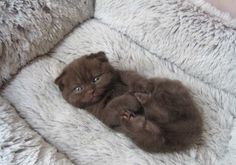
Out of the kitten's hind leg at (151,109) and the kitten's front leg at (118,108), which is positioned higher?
the kitten's hind leg at (151,109)

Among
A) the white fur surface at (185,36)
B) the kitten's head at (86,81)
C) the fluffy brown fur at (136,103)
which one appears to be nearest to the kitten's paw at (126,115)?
the fluffy brown fur at (136,103)

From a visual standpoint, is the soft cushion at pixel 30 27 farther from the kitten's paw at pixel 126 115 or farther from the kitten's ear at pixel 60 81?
the kitten's paw at pixel 126 115

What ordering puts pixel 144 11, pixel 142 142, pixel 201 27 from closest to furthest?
1. pixel 142 142
2. pixel 201 27
3. pixel 144 11

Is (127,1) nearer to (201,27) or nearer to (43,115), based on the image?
(201,27)

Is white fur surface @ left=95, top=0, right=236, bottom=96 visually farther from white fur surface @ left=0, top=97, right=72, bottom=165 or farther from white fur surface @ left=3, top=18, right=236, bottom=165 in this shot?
white fur surface @ left=0, top=97, right=72, bottom=165

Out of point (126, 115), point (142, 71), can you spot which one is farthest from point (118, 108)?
point (142, 71)

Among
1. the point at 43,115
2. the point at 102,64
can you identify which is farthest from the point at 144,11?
the point at 43,115

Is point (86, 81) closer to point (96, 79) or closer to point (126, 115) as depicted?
point (96, 79)
